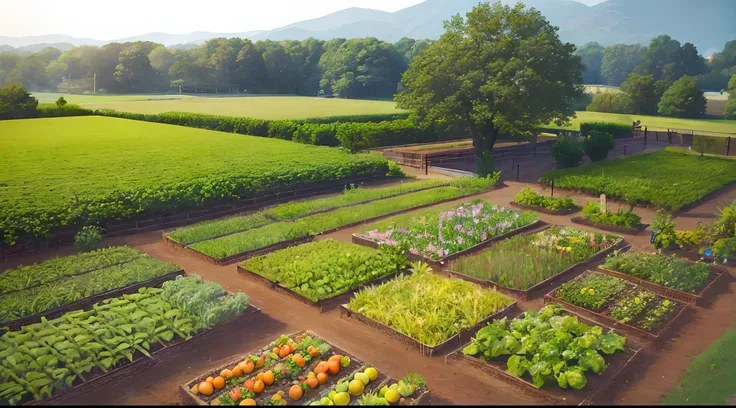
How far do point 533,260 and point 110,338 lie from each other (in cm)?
970

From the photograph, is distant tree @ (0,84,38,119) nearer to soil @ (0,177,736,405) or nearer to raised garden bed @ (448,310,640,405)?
soil @ (0,177,736,405)

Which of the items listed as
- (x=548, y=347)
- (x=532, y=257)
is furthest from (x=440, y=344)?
(x=532, y=257)

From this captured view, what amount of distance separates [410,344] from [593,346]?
3.14 metres

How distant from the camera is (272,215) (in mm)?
17734

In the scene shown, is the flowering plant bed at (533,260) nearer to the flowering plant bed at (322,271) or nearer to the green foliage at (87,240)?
the flowering plant bed at (322,271)

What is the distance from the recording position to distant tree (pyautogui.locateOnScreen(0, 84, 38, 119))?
98.8 ft

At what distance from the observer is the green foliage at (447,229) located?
13711 mm

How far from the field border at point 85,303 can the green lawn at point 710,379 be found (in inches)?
408

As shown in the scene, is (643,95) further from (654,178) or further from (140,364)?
(140,364)

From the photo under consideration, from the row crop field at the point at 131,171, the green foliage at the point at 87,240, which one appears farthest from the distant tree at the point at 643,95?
the green foliage at the point at 87,240

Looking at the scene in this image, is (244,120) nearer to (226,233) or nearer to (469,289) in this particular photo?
(226,233)

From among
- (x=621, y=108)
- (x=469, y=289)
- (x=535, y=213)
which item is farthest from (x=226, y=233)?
(x=621, y=108)

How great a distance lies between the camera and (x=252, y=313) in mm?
10125

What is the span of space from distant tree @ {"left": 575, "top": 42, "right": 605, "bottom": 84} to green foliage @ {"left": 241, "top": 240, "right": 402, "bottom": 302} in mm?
86233
